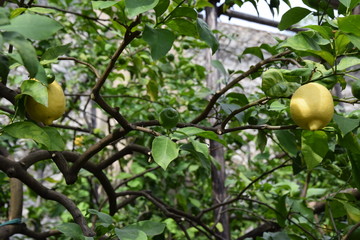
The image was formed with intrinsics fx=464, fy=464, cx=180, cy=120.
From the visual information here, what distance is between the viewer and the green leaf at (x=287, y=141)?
0.91 meters

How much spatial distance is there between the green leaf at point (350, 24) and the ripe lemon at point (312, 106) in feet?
0.30

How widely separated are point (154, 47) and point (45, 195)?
1.39ft

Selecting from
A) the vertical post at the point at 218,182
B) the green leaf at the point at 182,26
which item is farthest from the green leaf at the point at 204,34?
the vertical post at the point at 218,182

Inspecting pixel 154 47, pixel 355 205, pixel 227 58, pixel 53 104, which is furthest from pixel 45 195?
pixel 227 58

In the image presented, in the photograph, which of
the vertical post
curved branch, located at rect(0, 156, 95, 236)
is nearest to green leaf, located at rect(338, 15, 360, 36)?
curved branch, located at rect(0, 156, 95, 236)

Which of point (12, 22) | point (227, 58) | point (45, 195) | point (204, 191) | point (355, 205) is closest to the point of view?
point (12, 22)

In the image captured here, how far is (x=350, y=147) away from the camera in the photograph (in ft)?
2.67

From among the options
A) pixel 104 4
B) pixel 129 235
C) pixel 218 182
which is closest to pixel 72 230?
pixel 129 235

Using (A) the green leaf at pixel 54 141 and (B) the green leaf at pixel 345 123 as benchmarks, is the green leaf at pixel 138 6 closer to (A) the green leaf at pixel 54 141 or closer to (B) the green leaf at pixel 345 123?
(A) the green leaf at pixel 54 141

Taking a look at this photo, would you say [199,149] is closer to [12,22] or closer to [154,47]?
[154,47]

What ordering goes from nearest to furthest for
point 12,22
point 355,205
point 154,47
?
point 12,22, point 154,47, point 355,205

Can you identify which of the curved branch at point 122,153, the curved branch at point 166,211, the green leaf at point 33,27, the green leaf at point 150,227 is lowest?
the curved branch at point 166,211

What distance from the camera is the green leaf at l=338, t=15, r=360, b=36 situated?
617 mm

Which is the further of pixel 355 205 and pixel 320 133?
pixel 355 205
